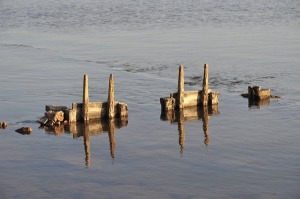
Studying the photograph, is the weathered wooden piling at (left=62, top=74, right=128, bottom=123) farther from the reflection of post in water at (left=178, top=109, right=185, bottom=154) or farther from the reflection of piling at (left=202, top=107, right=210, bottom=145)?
the reflection of piling at (left=202, top=107, right=210, bottom=145)

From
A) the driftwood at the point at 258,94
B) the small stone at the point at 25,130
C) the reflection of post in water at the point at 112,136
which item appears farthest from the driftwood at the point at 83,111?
the driftwood at the point at 258,94

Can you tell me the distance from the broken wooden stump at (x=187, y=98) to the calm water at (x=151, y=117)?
60.4 inches

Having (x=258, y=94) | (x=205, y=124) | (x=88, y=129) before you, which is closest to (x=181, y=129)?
(x=205, y=124)

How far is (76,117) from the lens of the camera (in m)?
62.4

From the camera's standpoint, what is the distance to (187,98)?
2682 inches

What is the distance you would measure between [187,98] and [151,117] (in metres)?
4.04

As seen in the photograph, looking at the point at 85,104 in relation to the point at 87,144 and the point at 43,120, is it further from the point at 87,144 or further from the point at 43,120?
the point at 87,144

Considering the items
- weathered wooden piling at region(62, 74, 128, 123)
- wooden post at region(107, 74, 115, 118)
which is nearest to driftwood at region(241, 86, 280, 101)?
weathered wooden piling at region(62, 74, 128, 123)

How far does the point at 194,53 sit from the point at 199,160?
53.1 metres

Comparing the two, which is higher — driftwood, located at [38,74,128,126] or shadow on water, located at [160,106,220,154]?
driftwood, located at [38,74,128,126]

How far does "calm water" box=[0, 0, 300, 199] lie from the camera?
49438 mm

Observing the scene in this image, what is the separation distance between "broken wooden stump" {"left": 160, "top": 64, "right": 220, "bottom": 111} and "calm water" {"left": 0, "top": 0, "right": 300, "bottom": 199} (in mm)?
1534

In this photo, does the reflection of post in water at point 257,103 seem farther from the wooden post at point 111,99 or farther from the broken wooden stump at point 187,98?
the wooden post at point 111,99

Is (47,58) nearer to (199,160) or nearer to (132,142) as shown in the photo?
(132,142)
